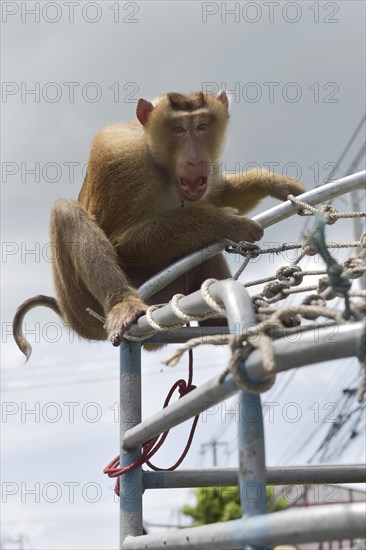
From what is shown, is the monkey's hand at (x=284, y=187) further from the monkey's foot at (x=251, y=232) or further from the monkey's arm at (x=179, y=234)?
the monkey's foot at (x=251, y=232)

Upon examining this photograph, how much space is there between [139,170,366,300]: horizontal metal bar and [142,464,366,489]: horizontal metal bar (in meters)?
0.96

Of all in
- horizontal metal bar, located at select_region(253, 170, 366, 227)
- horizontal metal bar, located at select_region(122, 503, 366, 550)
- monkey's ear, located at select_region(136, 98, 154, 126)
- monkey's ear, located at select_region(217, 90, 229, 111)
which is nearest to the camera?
horizontal metal bar, located at select_region(122, 503, 366, 550)

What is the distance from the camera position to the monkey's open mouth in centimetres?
460

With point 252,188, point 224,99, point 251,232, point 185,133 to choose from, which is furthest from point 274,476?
point 224,99

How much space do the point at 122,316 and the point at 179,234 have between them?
3.24 ft

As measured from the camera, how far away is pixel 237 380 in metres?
1.60

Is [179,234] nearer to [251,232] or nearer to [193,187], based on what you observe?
[193,187]

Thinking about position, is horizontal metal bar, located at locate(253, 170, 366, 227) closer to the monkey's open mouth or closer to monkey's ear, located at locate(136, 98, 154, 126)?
the monkey's open mouth

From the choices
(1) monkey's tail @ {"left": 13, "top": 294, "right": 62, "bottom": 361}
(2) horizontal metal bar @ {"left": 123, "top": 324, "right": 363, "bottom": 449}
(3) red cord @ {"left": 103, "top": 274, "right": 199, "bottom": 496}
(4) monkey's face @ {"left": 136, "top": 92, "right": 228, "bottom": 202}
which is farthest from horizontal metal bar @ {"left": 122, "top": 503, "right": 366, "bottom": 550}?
(1) monkey's tail @ {"left": 13, "top": 294, "right": 62, "bottom": 361}

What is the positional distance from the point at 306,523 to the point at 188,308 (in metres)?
1.04

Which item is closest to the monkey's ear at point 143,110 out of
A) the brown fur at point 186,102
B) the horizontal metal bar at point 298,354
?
the brown fur at point 186,102

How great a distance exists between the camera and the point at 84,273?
4312 mm

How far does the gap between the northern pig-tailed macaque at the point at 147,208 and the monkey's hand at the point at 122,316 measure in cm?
2

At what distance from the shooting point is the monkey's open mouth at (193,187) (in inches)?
181
